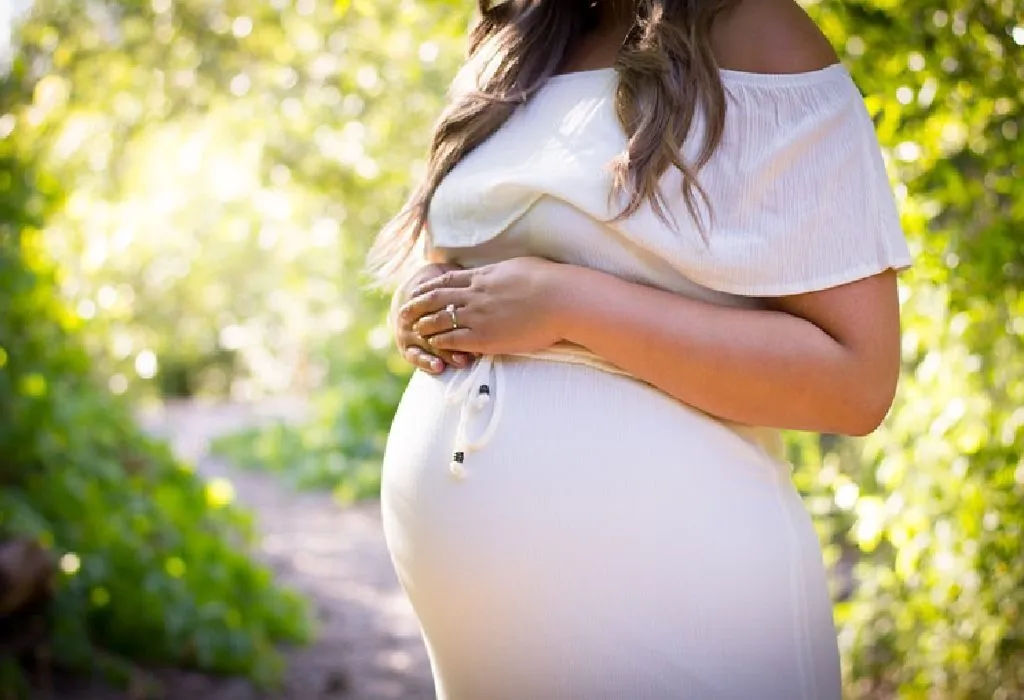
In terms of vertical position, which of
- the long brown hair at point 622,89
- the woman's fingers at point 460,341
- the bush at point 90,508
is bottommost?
the bush at point 90,508

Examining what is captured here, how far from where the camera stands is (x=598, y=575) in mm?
1511

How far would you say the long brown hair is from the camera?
1572mm

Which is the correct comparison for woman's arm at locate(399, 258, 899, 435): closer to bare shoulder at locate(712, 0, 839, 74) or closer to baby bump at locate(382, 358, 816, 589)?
baby bump at locate(382, 358, 816, 589)

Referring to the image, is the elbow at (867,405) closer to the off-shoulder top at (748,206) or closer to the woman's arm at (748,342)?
the woman's arm at (748,342)

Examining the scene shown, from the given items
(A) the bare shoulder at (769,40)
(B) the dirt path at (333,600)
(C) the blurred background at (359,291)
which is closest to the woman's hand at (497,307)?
(A) the bare shoulder at (769,40)

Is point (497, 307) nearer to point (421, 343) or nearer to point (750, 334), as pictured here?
point (421, 343)

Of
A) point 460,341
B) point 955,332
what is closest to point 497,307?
point 460,341

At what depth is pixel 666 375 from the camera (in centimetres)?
156

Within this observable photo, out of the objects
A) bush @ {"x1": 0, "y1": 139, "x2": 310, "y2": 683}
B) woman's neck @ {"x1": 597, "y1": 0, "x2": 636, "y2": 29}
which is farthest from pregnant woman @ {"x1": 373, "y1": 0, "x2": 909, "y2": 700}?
bush @ {"x1": 0, "y1": 139, "x2": 310, "y2": 683}

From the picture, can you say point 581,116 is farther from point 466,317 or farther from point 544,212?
point 466,317

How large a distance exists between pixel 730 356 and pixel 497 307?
0.35 meters

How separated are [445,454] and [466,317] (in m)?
0.21

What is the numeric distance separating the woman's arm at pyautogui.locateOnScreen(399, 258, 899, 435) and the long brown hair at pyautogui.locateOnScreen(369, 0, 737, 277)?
0.45ft

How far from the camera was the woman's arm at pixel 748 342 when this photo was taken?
153 cm
